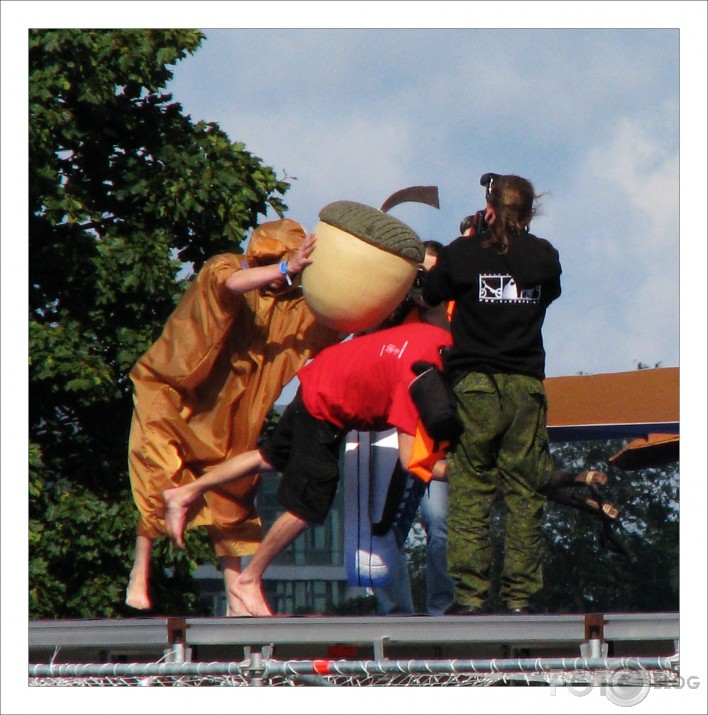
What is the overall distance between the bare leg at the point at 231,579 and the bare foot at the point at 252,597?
43mm

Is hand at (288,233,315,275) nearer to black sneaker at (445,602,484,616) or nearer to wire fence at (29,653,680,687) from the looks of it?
black sneaker at (445,602,484,616)

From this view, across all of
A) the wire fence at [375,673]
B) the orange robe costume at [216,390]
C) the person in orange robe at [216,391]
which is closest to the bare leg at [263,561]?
the person in orange robe at [216,391]

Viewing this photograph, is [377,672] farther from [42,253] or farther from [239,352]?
[42,253]

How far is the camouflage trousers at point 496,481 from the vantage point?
477 centimetres

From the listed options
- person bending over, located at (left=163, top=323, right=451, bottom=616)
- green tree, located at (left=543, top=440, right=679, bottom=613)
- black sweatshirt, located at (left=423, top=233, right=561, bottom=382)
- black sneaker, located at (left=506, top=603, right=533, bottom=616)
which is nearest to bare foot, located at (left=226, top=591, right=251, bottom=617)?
person bending over, located at (left=163, top=323, right=451, bottom=616)

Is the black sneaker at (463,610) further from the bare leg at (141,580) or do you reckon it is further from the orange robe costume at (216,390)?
the bare leg at (141,580)

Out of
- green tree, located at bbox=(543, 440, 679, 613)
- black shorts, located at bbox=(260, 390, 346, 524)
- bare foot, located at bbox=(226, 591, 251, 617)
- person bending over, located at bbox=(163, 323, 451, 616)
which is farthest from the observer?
green tree, located at bbox=(543, 440, 679, 613)

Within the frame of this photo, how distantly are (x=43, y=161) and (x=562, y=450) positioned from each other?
28.2 ft

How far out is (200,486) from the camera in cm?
570

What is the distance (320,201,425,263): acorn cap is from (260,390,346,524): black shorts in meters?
0.69

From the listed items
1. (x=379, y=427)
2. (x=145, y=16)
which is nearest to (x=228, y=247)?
(x=145, y=16)

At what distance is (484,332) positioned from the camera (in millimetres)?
4828

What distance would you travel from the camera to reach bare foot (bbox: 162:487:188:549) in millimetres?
5785

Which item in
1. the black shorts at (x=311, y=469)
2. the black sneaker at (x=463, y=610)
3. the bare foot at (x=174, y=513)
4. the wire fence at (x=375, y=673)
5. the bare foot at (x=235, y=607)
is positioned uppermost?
the black shorts at (x=311, y=469)
